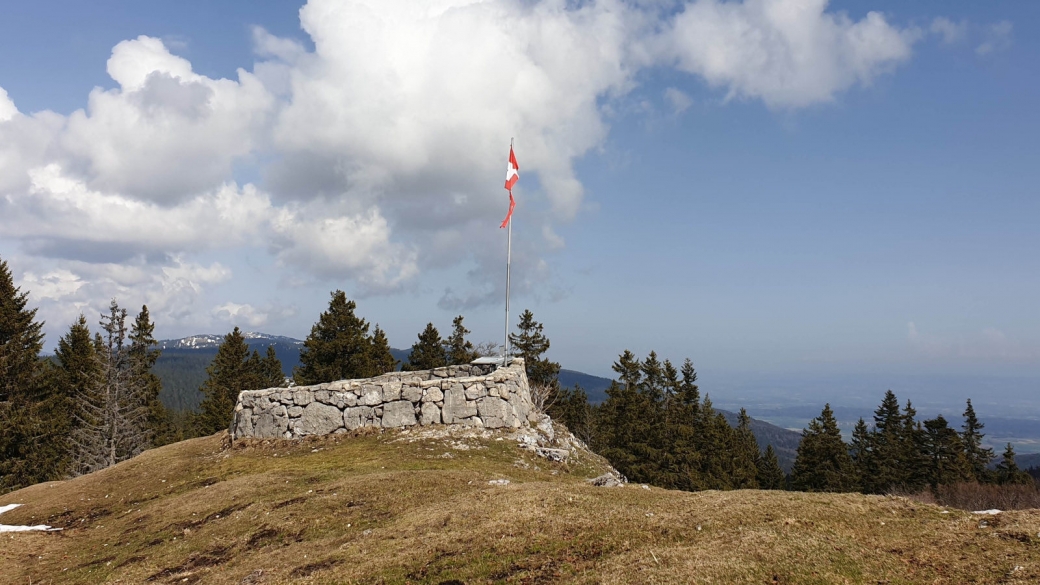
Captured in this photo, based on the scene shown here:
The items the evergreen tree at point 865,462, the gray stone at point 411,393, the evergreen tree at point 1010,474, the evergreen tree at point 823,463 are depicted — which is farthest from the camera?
the evergreen tree at point 865,462

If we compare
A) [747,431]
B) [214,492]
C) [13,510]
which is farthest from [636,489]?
[747,431]

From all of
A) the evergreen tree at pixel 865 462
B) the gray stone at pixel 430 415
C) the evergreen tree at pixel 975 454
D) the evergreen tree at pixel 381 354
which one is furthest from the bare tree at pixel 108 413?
the evergreen tree at pixel 975 454

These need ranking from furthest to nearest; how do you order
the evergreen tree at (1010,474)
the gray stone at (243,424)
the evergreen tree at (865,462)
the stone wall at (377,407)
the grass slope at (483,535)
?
the evergreen tree at (865,462)
the evergreen tree at (1010,474)
the gray stone at (243,424)
the stone wall at (377,407)
the grass slope at (483,535)

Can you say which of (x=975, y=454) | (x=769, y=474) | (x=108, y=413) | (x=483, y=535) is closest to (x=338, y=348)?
(x=108, y=413)

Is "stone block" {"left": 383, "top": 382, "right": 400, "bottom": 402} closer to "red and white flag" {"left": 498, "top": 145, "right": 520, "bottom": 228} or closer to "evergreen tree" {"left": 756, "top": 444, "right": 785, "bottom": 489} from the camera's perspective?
"red and white flag" {"left": 498, "top": 145, "right": 520, "bottom": 228}

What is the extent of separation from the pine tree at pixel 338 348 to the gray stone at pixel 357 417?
23901 millimetres

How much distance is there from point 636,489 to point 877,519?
6.84m

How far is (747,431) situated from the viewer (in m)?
85.3

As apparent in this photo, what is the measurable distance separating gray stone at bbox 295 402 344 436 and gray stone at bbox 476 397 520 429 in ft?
26.3

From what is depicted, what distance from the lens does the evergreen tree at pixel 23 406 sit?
41969 millimetres

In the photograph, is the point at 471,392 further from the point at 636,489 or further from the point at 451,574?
the point at 451,574

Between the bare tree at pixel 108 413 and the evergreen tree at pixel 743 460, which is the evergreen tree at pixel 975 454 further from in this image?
the bare tree at pixel 108 413

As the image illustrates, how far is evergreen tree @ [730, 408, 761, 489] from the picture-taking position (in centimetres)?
6075

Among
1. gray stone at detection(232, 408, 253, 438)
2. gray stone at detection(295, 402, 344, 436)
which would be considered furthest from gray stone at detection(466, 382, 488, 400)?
gray stone at detection(232, 408, 253, 438)
